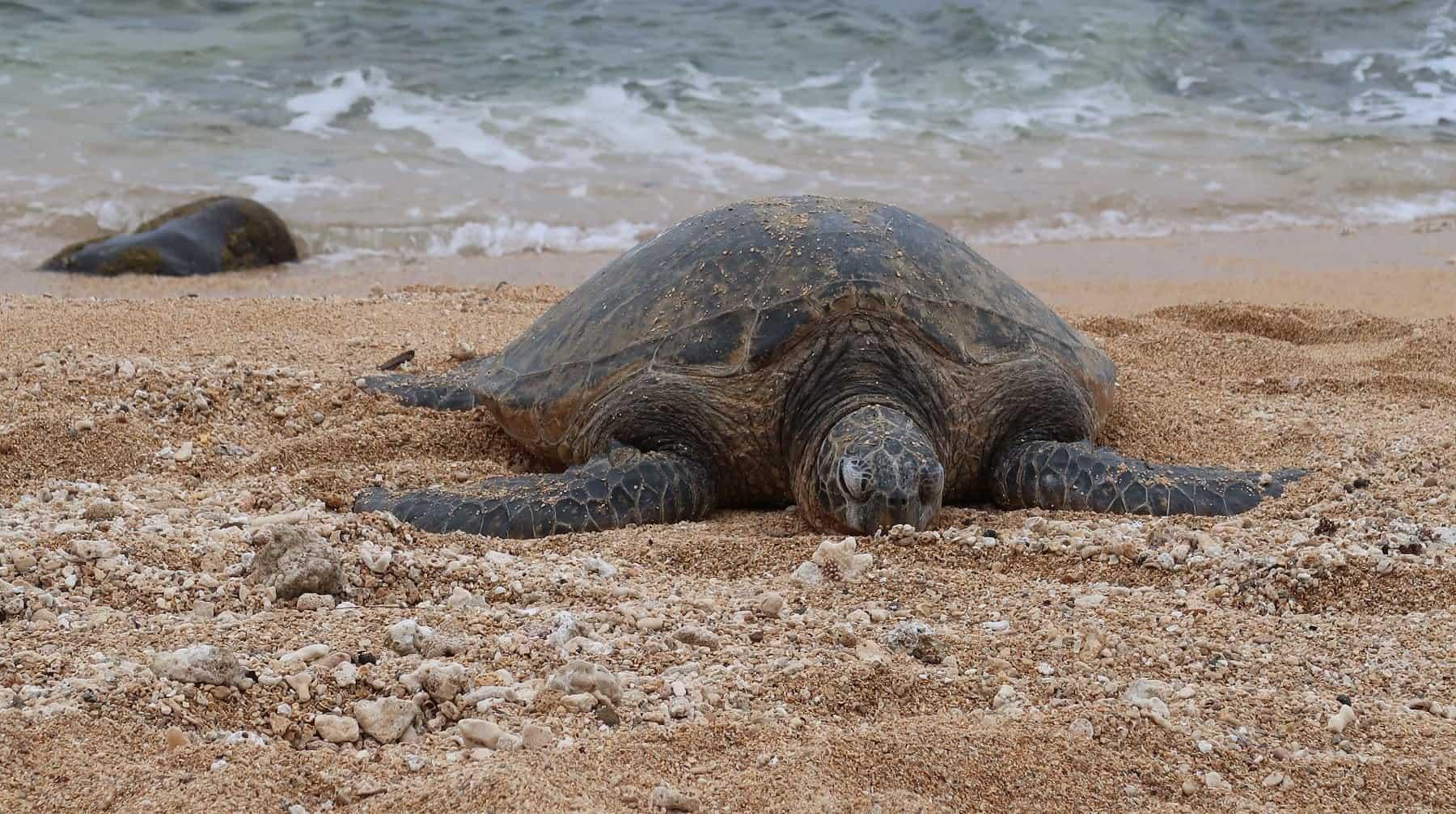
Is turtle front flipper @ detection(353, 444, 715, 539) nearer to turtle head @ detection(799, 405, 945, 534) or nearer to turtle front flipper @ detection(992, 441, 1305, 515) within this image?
turtle head @ detection(799, 405, 945, 534)

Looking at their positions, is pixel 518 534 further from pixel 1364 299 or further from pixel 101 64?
pixel 101 64

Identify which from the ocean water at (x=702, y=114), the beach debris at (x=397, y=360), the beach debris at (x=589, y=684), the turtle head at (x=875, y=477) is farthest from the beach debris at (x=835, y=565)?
the ocean water at (x=702, y=114)

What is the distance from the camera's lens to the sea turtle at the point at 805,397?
3887 millimetres

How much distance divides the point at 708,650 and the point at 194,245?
7443mm

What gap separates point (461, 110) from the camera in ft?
45.8

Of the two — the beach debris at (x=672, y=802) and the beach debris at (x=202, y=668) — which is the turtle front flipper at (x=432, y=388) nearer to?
the beach debris at (x=202, y=668)

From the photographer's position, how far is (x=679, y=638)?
105 inches

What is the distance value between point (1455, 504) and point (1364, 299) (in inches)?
170

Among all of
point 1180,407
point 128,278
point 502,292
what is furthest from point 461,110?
point 1180,407

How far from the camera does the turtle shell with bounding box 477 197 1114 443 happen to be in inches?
168

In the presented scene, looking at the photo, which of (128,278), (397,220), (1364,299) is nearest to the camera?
(1364,299)

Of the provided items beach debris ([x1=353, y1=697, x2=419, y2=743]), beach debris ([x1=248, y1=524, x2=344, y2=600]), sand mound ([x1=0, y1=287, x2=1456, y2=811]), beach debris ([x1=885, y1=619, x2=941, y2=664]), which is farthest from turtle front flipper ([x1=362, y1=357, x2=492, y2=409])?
beach debris ([x1=353, y1=697, x2=419, y2=743])

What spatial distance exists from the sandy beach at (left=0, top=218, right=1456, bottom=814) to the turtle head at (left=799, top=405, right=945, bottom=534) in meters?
0.11

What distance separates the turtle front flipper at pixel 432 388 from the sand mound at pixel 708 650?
716 millimetres
